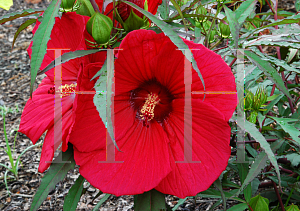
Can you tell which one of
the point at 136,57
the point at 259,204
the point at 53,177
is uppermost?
the point at 136,57

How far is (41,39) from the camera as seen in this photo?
425 millimetres

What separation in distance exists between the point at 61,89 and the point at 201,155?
320 millimetres

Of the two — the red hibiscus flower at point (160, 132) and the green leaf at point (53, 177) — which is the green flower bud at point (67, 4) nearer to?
the red hibiscus flower at point (160, 132)

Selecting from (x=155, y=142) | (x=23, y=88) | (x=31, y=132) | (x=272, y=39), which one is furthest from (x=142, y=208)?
(x=23, y=88)

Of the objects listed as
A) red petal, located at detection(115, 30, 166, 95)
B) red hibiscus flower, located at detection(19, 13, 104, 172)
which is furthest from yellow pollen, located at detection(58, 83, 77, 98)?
red petal, located at detection(115, 30, 166, 95)

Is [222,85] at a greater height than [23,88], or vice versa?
[222,85]

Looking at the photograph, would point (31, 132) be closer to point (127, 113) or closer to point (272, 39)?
point (127, 113)

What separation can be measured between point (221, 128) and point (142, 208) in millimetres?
240

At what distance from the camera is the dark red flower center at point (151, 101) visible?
616 mm

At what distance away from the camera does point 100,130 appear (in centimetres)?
56

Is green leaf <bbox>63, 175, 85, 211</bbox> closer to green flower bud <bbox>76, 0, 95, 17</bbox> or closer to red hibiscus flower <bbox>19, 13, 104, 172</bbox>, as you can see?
red hibiscus flower <bbox>19, 13, 104, 172</bbox>

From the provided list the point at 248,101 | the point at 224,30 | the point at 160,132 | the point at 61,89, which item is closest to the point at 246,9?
the point at 224,30

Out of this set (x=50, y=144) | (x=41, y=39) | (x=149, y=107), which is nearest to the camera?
(x=41, y=39)

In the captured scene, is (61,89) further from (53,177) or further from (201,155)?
(201,155)
